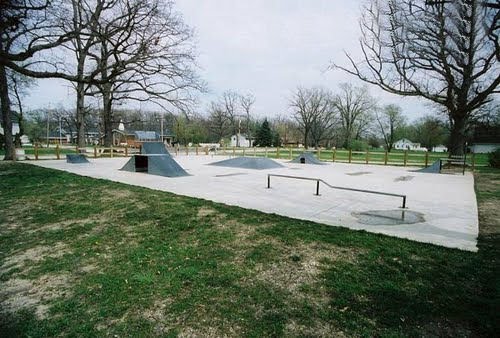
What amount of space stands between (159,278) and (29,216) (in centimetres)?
444

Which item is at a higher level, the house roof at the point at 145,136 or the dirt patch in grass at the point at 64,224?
the house roof at the point at 145,136

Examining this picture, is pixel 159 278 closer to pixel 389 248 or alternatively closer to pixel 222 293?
pixel 222 293

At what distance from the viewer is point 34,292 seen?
136 inches

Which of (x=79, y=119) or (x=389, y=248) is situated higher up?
(x=79, y=119)

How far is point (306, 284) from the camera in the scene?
346cm

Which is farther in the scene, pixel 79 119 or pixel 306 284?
pixel 79 119

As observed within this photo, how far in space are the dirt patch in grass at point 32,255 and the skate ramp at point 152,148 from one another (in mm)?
10577

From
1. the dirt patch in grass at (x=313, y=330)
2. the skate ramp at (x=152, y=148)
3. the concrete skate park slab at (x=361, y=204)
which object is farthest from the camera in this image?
the skate ramp at (x=152, y=148)

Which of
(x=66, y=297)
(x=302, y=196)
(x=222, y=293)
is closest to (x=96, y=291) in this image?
(x=66, y=297)

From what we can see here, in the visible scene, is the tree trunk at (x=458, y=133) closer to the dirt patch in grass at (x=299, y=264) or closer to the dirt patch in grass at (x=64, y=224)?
the dirt patch in grass at (x=299, y=264)

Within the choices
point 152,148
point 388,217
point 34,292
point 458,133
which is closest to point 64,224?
point 34,292

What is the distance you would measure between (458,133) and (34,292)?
23.4 m

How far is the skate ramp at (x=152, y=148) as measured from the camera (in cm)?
1501

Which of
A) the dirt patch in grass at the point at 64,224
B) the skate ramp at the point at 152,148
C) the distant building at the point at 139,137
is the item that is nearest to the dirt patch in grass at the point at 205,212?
the dirt patch in grass at the point at 64,224
